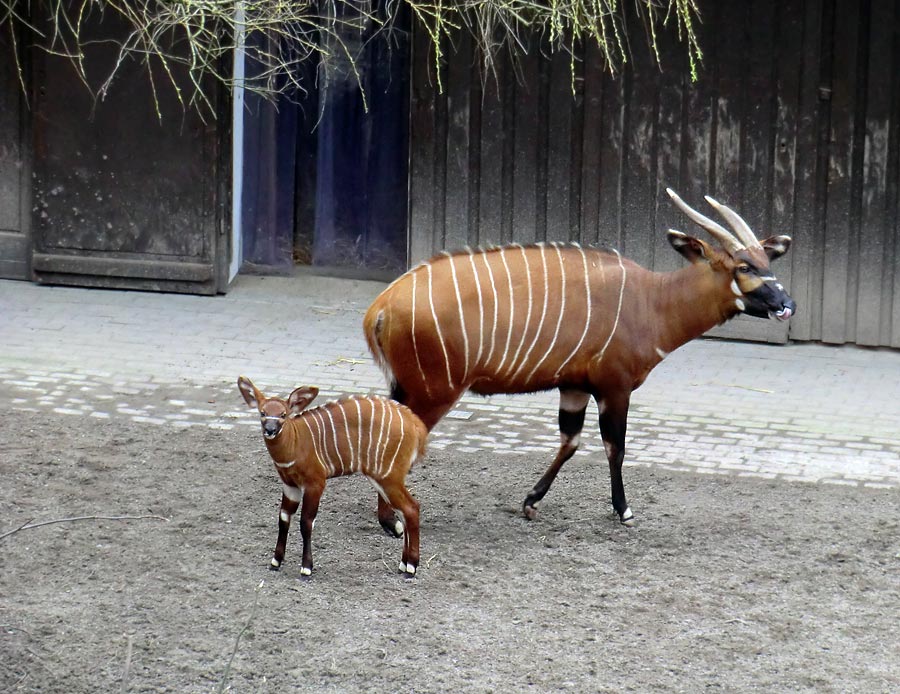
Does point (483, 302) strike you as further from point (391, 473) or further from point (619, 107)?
point (619, 107)

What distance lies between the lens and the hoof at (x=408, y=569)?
19.7 feet

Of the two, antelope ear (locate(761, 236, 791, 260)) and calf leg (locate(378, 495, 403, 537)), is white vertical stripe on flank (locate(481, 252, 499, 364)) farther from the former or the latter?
antelope ear (locate(761, 236, 791, 260))

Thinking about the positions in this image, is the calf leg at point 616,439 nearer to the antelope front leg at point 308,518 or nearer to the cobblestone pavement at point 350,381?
the cobblestone pavement at point 350,381

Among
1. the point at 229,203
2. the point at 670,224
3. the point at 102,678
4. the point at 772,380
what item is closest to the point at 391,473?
the point at 102,678

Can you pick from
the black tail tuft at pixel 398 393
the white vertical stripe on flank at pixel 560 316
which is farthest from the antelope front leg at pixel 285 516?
the white vertical stripe on flank at pixel 560 316

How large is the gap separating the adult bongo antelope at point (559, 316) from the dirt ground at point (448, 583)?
1.86 feet

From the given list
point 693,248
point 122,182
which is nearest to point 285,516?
point 693,248

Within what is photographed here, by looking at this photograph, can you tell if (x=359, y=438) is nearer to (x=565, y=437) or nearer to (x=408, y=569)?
(x=408, y=569)

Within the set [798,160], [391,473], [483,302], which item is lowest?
[391,473]

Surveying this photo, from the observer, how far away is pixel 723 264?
21.4 feet

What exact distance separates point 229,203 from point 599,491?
4656 millimetres

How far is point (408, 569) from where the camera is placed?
5.99m

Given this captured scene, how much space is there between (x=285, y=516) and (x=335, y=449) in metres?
0.35

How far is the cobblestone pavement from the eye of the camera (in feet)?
25.8
